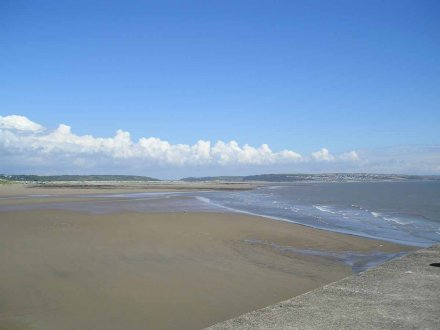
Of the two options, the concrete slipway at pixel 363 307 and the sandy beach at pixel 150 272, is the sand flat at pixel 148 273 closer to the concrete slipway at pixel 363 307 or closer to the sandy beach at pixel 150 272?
the sandy beach at pixel 150 272

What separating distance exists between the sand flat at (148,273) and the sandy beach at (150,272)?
0.02m

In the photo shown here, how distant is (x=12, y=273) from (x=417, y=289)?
9038mm

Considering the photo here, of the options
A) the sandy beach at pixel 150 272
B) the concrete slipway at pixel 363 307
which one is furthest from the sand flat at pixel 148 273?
the concrete slipway at pixel 363 307

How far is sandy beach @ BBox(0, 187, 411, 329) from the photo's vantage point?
24.6ft

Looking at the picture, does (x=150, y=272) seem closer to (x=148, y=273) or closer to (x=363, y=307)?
(x=148, y=273)

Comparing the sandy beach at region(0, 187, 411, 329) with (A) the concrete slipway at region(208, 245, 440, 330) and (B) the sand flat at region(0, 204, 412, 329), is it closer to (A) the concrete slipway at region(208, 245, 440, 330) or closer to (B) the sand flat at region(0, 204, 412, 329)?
(B) the sand flat at region(0, 204, 412, 329)

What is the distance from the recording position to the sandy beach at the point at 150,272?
7.50 meters

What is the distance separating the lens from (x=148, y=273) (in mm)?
10445

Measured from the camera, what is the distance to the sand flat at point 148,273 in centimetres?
749

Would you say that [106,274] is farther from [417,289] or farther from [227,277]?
[417,289]

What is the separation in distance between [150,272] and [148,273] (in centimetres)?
11

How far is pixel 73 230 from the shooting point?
57.8 feet

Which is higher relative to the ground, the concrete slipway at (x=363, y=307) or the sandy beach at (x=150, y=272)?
the concrete slipway at (x=363, y=307)

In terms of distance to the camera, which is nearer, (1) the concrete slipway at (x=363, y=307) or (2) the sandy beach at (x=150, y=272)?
(1) the concrete slipway at (x=363, y=307)
